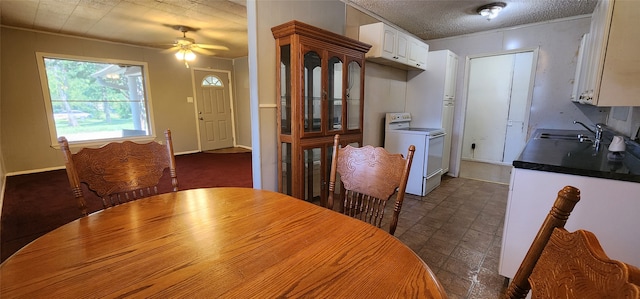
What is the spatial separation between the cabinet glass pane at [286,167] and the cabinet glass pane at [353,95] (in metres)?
0.73

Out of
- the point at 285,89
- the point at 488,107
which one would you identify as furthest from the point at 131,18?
the point at 488,107

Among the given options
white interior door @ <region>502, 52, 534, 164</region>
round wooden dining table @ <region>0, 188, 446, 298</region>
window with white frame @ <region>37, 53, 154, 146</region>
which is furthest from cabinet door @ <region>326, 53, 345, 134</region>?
window with white frame @ <region>37, 53, 154, 146</region>

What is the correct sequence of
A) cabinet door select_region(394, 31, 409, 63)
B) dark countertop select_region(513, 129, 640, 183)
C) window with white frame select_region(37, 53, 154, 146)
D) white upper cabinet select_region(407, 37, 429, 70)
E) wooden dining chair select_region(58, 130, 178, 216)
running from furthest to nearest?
window with white frame select_region(37, 53, 154, 146)
white upper cabinet select_region(407, 37, 429, 70)
cabinet door select_region(394, 31, 409, 63)
dark countertop select_region(513, 129, 640, 183)
wooden dining chair select_region(58, 130, 178, 216)

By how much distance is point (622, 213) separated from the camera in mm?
1377

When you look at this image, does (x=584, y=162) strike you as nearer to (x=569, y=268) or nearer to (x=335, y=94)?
(x=569, y=268)

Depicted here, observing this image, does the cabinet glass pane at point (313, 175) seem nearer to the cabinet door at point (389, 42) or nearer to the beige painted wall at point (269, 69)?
the beige painted wall at point (269, 69)

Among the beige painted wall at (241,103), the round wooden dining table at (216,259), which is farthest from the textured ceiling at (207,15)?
the round wooden dining table at (216,259)

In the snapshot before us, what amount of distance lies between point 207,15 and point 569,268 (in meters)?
4.06

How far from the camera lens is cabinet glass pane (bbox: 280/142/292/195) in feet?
8.05

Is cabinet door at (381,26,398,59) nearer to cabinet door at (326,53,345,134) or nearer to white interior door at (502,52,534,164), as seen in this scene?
cabinet door at (326,53,345,134)

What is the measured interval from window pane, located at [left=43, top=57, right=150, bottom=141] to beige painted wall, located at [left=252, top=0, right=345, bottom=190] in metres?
4.46

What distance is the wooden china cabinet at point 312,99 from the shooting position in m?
2.25

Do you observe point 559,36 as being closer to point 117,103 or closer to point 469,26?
point 469,26

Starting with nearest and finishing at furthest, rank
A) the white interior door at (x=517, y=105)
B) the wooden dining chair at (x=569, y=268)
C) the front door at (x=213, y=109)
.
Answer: the wooden dining chair at (x=569, y=268) → the white interior door at (x=517, y=105) → the front door at (x=213, y=109)
